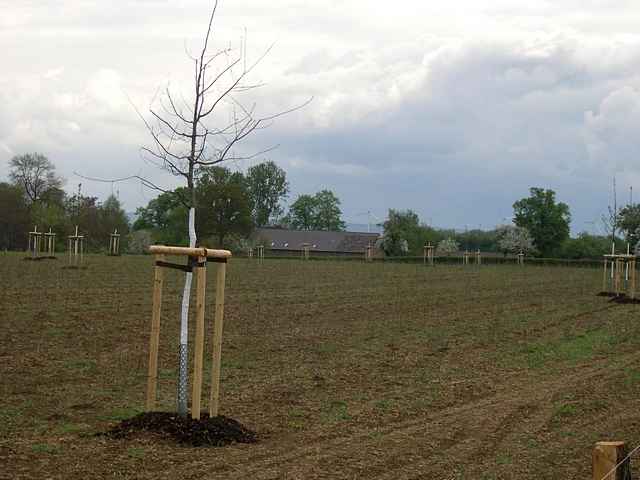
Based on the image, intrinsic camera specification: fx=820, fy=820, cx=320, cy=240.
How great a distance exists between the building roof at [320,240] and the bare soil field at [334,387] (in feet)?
311

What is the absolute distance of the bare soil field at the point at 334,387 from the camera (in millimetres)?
7543

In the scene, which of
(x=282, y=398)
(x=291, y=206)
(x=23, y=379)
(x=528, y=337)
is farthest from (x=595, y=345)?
(x=291, y=206)

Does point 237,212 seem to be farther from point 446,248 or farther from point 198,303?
point 198,303

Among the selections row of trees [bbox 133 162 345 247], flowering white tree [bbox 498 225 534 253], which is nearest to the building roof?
row of trees [bbox 133 162 345 247]

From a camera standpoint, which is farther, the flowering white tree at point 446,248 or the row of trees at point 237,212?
the flowering white tree at point 446,248

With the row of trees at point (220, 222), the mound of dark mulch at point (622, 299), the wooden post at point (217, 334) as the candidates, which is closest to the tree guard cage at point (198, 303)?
the wooden post at point (217, 334)

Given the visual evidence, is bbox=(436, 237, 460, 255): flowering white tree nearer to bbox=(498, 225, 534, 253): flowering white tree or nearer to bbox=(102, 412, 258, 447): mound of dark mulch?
bbox=(498, 225, 534, 253): flowering white tree

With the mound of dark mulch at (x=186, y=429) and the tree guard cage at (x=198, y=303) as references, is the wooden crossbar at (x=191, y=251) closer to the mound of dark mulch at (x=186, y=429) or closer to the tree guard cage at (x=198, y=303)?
the tree guard cage at (x=198, y=303)

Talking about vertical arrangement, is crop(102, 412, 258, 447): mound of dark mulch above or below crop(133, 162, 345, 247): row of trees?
below

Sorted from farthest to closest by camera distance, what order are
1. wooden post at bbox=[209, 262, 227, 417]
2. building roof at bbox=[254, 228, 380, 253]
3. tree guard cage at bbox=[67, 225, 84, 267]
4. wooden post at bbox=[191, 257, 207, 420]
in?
building roof at bbox=[254, 228, 380, 253]
tree guard cage at bbox=[67, 225, 84, 267]
wooden post at bbox=[209, 262, 227, 417]
wooden post at bbox=[191, 257, 207, 420]

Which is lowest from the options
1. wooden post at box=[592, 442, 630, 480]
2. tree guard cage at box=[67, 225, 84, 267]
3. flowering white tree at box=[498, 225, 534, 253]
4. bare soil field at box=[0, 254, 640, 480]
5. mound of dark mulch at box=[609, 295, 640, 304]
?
bare soil field at box=[0, 254, 640, 480]

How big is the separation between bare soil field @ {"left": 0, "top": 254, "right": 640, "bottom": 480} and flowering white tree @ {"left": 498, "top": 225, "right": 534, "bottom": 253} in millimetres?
72862

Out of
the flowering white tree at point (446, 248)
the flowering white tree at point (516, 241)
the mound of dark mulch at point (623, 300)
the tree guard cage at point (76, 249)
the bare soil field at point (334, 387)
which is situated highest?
the flowering white tree at point (516, 241)

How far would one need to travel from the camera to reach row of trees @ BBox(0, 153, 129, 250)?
74.2 metres
